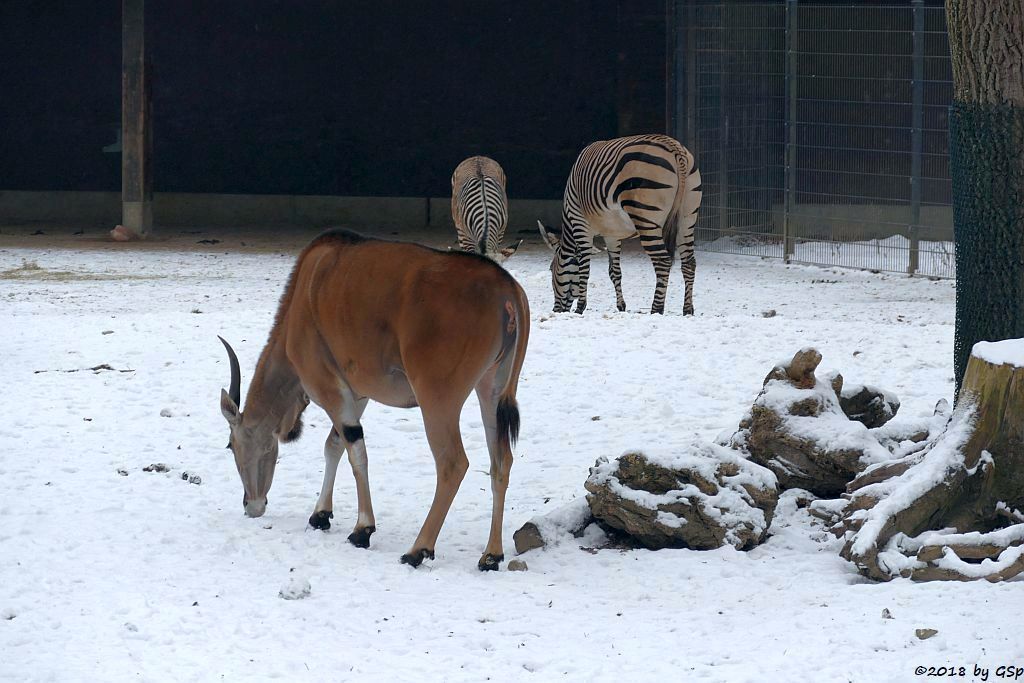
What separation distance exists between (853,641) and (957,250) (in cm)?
209

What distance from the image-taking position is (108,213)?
59.1ft

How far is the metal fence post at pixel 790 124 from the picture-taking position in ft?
46.1

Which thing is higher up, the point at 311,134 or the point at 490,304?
the point at 311,134

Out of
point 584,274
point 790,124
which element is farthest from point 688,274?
point 790,124

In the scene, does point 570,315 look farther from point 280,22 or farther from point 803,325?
point 280,22

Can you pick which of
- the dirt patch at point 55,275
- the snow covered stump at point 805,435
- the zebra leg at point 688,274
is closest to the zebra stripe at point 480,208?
the zebra leg at point 688,274

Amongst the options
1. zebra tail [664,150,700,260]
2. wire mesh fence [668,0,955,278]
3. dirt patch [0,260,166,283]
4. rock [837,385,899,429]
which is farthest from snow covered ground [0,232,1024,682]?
wire mesh fence [668,0,955,278]

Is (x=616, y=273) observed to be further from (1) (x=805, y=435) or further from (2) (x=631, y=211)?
(1) (x=805, y=435)

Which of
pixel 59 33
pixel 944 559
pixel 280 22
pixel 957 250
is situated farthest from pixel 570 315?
pixel 59 33

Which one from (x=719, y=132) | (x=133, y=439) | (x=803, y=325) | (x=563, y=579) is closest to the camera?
(x=563, y=579)

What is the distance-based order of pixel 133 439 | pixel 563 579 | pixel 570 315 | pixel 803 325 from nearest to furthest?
pixel 563 579, pixel 133 439, pixel 803 325, pixel 570 315

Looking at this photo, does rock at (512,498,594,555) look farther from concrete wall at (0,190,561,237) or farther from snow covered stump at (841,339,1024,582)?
concrete wall at (0,190,561,237)

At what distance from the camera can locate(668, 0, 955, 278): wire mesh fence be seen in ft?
48.2

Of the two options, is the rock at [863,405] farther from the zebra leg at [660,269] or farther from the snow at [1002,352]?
the zebra leg at [660,269]
